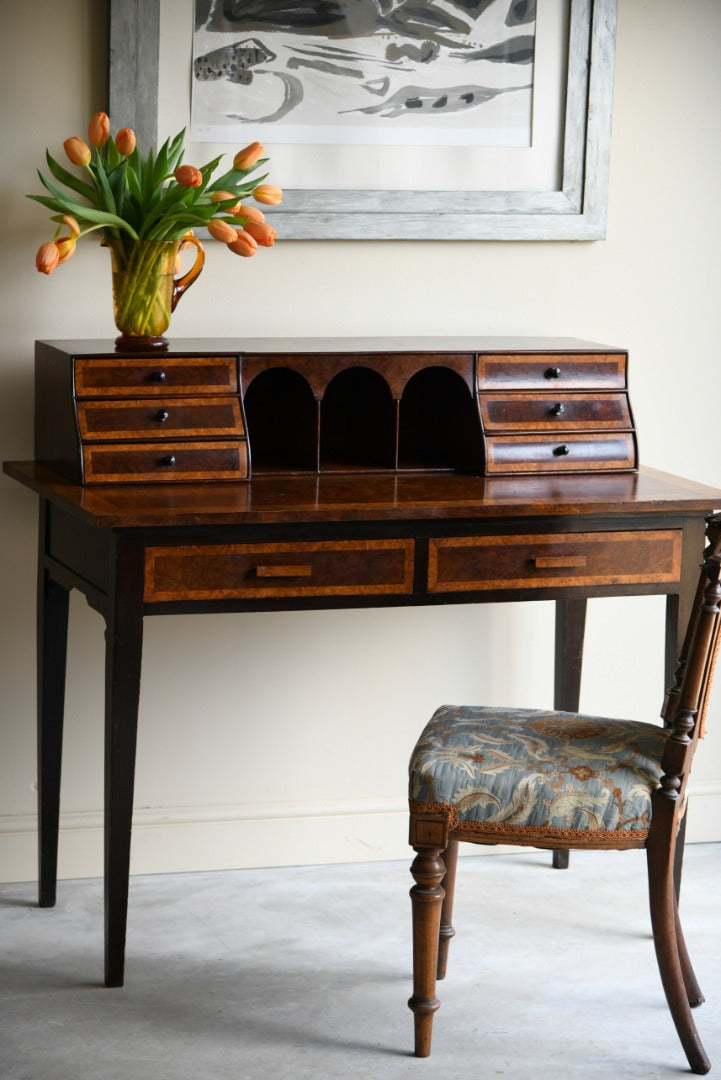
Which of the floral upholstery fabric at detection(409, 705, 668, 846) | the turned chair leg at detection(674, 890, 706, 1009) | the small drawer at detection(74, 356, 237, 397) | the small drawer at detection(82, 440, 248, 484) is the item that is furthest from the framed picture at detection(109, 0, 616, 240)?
the turned chair leg at detection(674, 890, 706, 1009)

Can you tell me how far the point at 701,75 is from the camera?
11.1 feet

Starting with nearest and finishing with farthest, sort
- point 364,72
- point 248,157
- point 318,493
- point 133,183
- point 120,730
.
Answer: point 120,730, point 318,493, point 133,183, point 248,157, point 364,72

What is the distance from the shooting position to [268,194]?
9.68 ft

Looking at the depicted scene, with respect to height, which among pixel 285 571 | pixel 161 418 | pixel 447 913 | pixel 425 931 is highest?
pixel 161 418

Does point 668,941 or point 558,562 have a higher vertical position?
point 558,562

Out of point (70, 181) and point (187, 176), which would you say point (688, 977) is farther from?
point (70, 181)

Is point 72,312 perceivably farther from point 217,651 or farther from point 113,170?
point 217,651

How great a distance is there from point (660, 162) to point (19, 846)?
213 cm

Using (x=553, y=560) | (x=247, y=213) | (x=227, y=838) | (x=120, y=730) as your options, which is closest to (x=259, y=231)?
(x=247, y=213)

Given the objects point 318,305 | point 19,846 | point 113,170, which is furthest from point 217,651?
point 113,170

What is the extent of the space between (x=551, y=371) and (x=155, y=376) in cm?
82

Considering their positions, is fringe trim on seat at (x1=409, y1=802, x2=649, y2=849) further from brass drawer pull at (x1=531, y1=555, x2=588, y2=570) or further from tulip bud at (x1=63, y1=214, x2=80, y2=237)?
tulip bud at (x1=63, y1=214, x2=80, y2=237)

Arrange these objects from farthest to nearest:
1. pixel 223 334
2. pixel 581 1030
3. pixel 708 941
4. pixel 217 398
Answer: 1. pixel 223 334
2. pixel 708 941
3. pixel 217 398
4. pixel 581 1030

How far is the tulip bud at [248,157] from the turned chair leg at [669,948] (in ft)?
5.01
